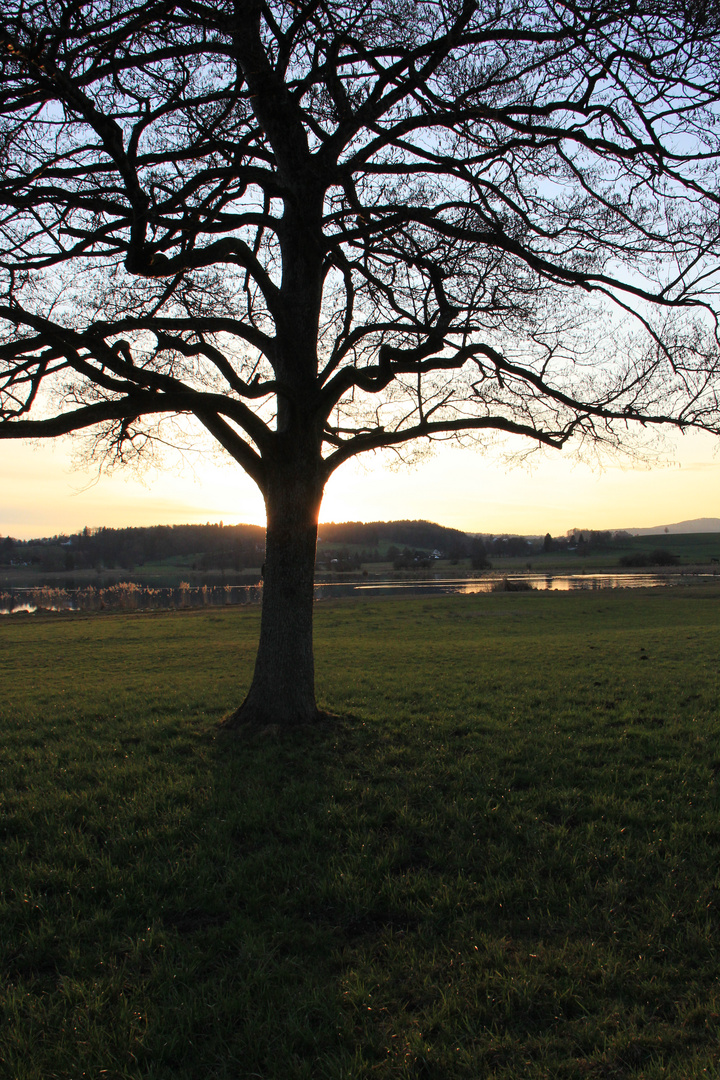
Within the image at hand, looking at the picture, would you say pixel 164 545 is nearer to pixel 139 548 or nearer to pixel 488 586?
pixel 139 548

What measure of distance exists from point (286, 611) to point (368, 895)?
3851 millimetres

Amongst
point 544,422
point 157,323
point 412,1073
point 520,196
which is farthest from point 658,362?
point 412,1073

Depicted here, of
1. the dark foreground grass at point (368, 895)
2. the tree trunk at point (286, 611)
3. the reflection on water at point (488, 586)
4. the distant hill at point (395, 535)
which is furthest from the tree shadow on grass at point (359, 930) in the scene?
the distant hill at point (395, 535)

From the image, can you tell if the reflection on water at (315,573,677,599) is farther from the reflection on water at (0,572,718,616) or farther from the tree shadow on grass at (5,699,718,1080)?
the tree shadow on grass at (5,699,718,1080)

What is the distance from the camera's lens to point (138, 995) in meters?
2.99

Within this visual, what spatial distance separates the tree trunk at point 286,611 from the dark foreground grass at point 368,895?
499 mm

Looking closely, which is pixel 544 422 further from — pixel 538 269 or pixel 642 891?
pixel 642 891

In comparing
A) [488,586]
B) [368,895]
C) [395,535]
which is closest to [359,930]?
[368,895]

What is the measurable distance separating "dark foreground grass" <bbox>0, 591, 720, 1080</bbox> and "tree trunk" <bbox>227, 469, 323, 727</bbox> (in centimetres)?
50

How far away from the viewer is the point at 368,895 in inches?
149

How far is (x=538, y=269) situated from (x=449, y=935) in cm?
675

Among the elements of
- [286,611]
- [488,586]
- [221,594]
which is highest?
[286,611]

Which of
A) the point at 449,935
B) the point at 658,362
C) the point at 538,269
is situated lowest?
the point at 449,935

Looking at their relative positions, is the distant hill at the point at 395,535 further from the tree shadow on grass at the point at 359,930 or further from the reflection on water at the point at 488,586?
the tree shadow on grass at the point at 359,930
